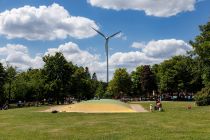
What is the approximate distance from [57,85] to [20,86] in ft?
42.7

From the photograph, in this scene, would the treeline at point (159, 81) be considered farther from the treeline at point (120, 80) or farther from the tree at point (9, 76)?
the tree at point (9, 76)

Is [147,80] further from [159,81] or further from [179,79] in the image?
[179,79]

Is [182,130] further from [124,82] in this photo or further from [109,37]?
[124,82]

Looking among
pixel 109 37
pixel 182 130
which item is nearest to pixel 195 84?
pixel 109 37

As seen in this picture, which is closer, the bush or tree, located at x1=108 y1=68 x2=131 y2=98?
the bush

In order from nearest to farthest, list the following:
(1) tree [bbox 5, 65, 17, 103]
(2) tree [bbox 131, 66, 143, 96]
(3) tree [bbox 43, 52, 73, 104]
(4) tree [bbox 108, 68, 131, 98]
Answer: (3) tree [bbox 43, 52, 73, 104], (1) tree [bbox 5, 65, 17, 103], (4) tree [bbox 108, 68, 131, 98], (2) tree [bbox 131, 66, 143, 96]

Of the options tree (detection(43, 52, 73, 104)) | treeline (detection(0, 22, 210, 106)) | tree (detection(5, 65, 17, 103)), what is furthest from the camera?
tree (detection(5, 65, 17, 103))

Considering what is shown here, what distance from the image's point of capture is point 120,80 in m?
140

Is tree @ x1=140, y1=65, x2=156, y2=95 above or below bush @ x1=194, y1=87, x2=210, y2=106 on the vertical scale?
above

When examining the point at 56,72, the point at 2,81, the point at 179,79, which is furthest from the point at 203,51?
the point at 179,79

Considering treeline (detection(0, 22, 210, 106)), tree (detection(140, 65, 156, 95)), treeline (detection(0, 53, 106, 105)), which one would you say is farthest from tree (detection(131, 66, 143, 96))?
treeline (detection(0, 53, 106, 105))

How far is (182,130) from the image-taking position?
24422 mm

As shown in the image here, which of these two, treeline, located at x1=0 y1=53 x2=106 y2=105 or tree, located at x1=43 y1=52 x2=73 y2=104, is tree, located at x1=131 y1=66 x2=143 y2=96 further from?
tree, located at x1=43 y1=52 x2=73 y2=104

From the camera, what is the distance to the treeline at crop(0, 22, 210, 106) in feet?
253
